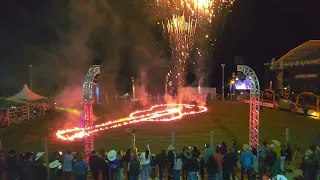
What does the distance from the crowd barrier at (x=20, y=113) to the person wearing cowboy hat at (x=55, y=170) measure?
10.8 m

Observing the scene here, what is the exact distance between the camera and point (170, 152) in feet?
34.1

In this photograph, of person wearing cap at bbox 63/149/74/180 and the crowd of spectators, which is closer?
the crowd of spectators

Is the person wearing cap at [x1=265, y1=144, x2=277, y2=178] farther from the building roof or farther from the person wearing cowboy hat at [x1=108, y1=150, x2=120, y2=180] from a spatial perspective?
the building roof

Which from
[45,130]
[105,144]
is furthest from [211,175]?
[45,130]

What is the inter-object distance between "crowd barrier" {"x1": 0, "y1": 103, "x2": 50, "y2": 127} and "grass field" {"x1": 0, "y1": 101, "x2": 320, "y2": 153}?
82 centimetres

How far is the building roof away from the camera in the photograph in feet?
106

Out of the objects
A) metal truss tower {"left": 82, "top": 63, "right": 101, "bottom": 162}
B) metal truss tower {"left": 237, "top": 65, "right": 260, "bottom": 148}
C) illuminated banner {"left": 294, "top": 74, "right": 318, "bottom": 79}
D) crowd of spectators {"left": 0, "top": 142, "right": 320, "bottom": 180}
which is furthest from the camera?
illuminated banner {"left": 294, "top": 74, "right": 318, "bottom": 79}

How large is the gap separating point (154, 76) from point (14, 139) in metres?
33.8

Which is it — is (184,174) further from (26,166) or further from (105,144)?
(105,144)

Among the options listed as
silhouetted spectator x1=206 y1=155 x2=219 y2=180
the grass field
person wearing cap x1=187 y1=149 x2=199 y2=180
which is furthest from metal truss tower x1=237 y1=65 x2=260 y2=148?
person wearing cap x1=187 y1=149 x2=199 y2=180

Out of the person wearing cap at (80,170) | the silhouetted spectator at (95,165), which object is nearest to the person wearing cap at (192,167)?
the silhouetted spectator at (95,165)

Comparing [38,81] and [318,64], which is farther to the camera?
[38,81]

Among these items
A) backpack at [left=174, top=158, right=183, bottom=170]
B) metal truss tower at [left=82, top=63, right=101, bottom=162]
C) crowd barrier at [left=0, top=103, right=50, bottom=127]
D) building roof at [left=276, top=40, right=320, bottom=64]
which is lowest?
backpack at [left=174, top=158, right=183, bottom=170]

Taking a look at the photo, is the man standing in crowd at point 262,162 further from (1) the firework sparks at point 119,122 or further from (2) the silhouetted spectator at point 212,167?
(1) the firework sparks at point 119,122
